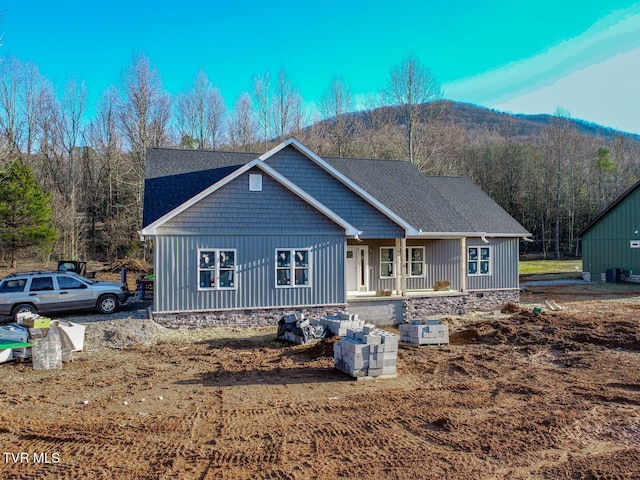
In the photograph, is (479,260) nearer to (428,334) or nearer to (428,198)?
(428,198)

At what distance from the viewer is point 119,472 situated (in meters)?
5.76

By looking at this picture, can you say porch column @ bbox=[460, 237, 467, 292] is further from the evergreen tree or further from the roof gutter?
the evergreen tree

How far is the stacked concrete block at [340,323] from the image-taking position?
44.3ft

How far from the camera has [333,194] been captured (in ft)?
59.3

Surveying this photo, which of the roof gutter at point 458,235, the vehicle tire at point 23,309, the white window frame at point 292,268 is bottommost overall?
the vehicle tire at point 23,309

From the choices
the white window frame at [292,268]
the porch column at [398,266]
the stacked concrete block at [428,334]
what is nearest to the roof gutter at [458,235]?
the porch column at [398,266]

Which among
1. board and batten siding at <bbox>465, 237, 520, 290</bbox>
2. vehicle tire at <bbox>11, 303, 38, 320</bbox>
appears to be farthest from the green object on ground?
board and batten siding at <bbox>465, 237, 520, 290</bbox>

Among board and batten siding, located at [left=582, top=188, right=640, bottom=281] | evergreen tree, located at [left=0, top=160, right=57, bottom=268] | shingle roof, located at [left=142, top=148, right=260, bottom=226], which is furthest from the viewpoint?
evergreen tree, located at [left=0, top=160, right=57, bottom=268]

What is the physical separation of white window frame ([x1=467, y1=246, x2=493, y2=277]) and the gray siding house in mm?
43

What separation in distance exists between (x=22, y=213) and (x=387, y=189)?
23798 mm

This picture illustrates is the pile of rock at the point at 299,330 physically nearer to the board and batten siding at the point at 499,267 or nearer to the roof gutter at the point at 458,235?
the roof gutter at the point at 458,235

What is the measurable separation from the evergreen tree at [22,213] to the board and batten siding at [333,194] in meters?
20.9

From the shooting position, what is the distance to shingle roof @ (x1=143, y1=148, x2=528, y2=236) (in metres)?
18.2

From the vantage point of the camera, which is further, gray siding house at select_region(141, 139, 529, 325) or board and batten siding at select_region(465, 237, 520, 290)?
board and batten siding at select_region(465, 237, 520, 290)
